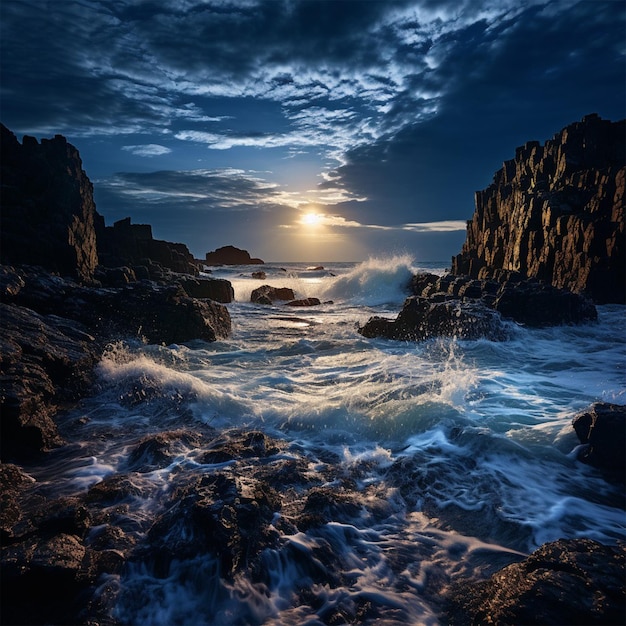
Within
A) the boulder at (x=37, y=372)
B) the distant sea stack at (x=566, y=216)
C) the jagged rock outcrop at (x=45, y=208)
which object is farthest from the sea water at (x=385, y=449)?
the distant sea stack at (x=566, y=216)

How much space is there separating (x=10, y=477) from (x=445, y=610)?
521 cm

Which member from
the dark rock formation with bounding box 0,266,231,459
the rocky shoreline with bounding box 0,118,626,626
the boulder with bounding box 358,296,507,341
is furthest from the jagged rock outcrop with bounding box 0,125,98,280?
the boulder with bounding box 358,296,507,341

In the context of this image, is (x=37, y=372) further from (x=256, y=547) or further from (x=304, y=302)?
(x=304, y=302)

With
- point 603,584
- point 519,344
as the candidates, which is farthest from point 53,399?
point 519,344

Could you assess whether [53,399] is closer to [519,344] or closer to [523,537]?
[523,537]

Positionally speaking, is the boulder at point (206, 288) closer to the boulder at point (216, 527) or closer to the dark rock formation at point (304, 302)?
the dark rock formation at point (304, 302)

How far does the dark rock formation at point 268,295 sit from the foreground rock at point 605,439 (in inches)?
935

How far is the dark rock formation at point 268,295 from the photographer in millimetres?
28562

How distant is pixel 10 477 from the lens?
495cm

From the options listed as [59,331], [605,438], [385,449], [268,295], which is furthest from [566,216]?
[59,331]

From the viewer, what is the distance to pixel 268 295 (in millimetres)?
30578

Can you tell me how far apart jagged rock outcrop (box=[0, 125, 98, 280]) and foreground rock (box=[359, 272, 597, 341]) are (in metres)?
14.0

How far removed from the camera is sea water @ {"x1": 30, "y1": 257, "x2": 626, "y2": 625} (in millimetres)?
3535

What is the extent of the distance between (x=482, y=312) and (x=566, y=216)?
16.7m
